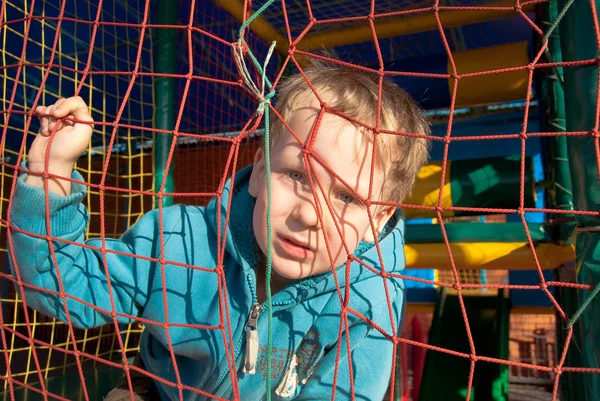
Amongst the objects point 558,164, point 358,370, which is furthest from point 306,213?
point 558,164

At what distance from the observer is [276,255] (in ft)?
2.30

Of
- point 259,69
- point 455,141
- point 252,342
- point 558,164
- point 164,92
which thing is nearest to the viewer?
point 259,69

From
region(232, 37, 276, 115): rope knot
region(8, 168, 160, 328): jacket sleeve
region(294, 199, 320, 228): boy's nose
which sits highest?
region(232, 37, 276, 115): rope knot

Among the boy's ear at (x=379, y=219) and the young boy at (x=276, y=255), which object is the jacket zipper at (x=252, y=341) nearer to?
the young boy at (x=276, y=255)

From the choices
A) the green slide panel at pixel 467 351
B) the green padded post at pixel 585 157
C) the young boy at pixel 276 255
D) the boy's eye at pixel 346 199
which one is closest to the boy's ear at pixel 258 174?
the young boy at pixel 276 255

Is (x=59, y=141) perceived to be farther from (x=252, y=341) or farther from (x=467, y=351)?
(x=467, y=351)

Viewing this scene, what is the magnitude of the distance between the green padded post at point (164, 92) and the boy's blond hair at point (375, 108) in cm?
71

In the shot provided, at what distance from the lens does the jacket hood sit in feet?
2.60

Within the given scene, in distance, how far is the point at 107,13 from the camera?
1814 millimetres

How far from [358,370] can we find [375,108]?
39cm

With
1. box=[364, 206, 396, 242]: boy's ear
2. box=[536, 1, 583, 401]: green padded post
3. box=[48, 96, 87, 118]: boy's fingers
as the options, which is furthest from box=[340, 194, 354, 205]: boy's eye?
box=[536, 1, 583, 401]: green padded post

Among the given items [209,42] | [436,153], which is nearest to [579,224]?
[436,153]

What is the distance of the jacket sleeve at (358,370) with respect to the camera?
0.80 m

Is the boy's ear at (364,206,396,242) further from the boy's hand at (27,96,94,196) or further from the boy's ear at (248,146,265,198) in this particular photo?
the boy's hand at (27,96,94,196)
